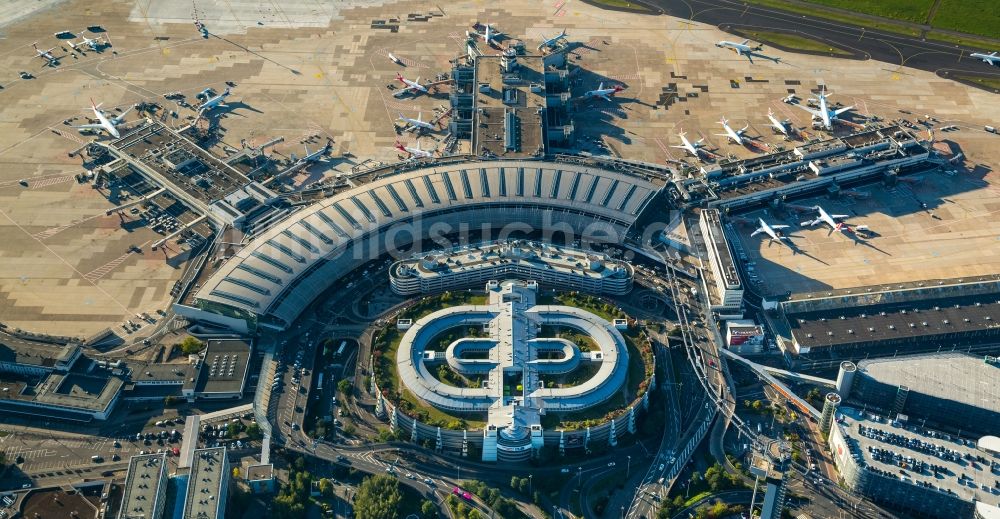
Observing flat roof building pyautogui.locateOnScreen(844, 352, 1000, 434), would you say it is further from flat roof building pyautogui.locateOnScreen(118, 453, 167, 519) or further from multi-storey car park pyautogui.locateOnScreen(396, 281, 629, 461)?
flat roof building pyautogui.locateOnScreen(118, 453, 167, 519)

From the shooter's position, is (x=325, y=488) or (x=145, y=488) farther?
(x=325, y=488)

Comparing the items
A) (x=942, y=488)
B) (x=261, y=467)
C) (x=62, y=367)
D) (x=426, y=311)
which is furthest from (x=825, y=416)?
(x=62, y=367)

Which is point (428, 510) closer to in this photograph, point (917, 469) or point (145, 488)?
point (145, 488)

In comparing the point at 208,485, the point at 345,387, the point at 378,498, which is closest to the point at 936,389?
the point at 378,498

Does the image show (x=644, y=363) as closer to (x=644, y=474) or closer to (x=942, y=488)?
(x=644, y=474)

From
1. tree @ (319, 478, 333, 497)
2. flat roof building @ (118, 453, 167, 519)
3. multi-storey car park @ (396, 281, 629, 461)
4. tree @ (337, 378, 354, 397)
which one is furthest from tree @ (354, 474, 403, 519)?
flat roof building @ (118, 453, 167, 519)

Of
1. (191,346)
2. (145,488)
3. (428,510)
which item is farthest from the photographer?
(191,346)
